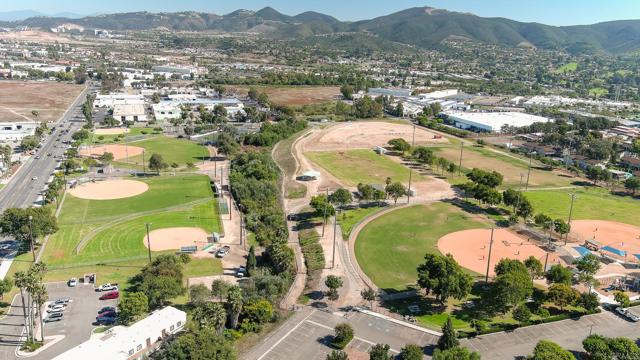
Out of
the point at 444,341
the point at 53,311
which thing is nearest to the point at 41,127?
the point at 53,311

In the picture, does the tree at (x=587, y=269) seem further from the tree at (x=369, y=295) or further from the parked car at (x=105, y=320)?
the parked car at (x=105, y=320)

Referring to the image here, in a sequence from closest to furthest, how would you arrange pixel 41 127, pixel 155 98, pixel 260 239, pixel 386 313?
pixel 386 313 → pixel 260 239 → pixel 41 127 → pixel 155 98

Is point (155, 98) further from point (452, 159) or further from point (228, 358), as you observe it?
point (228, 358)

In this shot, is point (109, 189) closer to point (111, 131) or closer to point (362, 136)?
point (111, 131)

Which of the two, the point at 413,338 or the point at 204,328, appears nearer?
the point at 204,328

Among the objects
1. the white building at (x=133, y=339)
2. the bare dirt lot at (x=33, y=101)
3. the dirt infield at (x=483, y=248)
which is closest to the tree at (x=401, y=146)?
the dirt infield at (x=483, y=248)

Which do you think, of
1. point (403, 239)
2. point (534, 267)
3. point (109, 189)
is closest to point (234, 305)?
point (403, 239)

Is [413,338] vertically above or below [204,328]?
below

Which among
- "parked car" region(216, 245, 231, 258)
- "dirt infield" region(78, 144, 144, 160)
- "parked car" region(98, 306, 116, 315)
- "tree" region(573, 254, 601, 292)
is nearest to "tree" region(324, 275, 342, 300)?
"parked car" region(216, 245, 231, 258)

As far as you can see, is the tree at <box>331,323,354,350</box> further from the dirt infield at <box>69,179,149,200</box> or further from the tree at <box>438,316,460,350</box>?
the dirt infield at <box>69,179,149,200</box>
